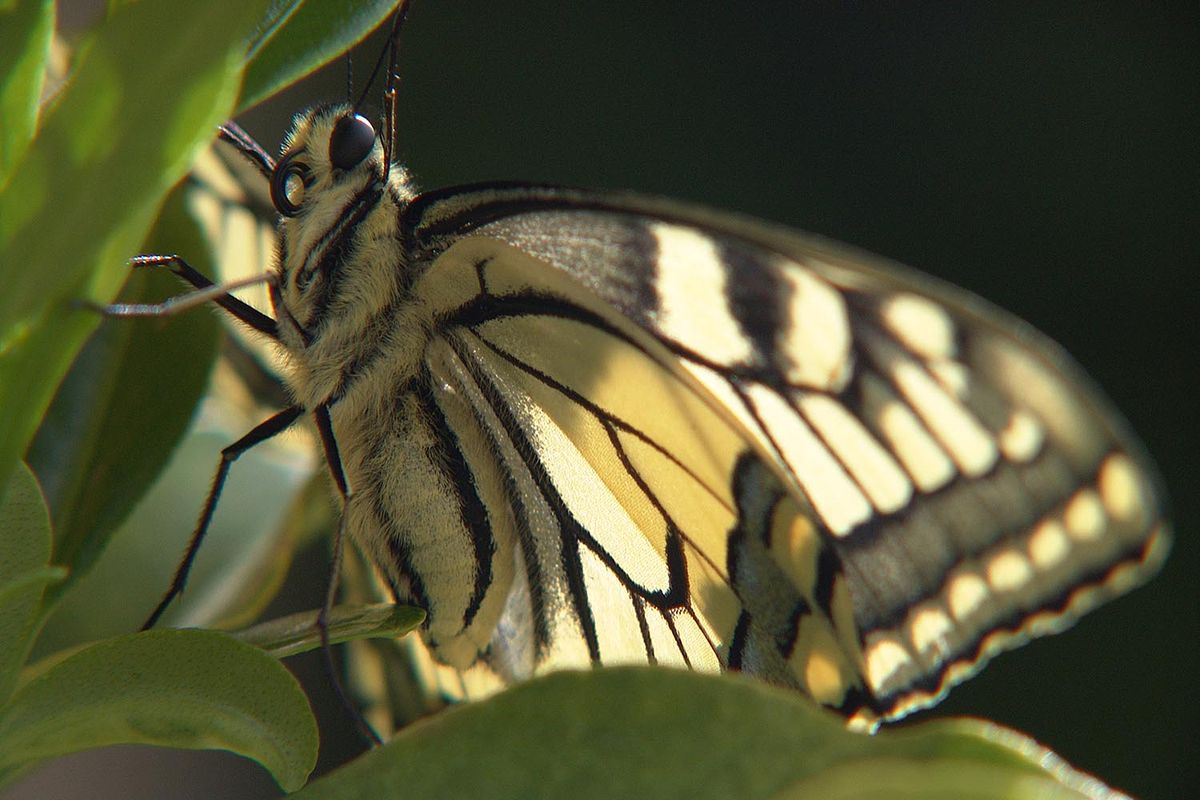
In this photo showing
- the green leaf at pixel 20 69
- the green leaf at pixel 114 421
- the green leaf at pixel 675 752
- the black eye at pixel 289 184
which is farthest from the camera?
the black eye at pixel 289 184

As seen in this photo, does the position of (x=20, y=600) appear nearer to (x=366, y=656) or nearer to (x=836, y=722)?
(x=836, y=722)

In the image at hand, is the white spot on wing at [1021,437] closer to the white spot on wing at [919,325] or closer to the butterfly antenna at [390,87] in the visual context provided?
the white spot on wing at [919,325]

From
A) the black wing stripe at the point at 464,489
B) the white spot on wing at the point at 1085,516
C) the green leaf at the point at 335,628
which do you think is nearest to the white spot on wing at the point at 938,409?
the white spot on wing at the point at 1085,516

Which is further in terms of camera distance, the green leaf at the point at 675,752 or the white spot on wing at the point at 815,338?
the white spot on wing at the point at 815,338

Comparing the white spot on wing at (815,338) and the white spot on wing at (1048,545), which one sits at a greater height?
the white spot on wing at (815,338)

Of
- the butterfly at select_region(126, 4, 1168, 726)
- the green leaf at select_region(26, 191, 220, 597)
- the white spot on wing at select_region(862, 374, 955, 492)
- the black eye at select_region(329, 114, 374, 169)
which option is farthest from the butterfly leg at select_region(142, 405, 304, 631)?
the white spot on wing at select_region(862, 374, 955, 492)

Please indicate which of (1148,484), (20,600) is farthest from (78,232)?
(1148,484)

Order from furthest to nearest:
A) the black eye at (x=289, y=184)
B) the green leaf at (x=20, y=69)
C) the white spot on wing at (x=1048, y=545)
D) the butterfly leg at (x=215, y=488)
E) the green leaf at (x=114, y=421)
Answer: the white spot on wing at (x=1048, y=545) < the black eye at (x=289, y=184) < the butterfly leg at (x=215, y=488) < the green leaf at (x=114, y=421) < the green leaf at (x=20, y=69)

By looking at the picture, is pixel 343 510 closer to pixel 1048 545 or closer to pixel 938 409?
pixel 938 409
